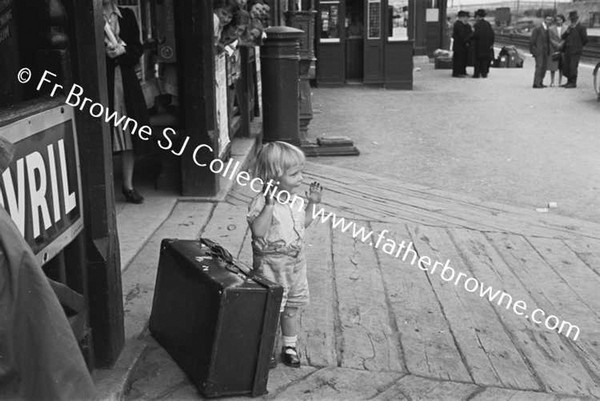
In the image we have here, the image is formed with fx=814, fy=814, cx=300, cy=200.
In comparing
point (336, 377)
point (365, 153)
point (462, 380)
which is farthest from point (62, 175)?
point (365, 153)

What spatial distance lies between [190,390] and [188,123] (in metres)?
3.48

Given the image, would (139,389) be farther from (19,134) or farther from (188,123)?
(188,123)

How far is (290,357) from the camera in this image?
3.87m

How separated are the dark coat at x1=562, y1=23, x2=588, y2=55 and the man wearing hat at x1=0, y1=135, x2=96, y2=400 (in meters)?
18.5

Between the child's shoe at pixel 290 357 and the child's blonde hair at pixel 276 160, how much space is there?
832 millimetres

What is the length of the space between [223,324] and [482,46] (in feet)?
63.5

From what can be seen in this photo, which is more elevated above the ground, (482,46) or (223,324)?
(482,46)

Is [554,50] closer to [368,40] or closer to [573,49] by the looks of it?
[573,49]

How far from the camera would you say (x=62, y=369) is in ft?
7.13

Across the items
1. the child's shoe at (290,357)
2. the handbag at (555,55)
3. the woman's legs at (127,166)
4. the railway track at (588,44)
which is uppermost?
the handbag at (555,55)

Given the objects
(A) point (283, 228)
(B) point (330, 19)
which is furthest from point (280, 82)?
(B) point (330, 19)

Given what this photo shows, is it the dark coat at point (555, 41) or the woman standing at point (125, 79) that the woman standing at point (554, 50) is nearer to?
the dark coat at point (555, 41)

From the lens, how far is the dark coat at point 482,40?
21.3 metres

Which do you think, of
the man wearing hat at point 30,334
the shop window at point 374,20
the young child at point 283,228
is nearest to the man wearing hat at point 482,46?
the shop window at point 374,20
